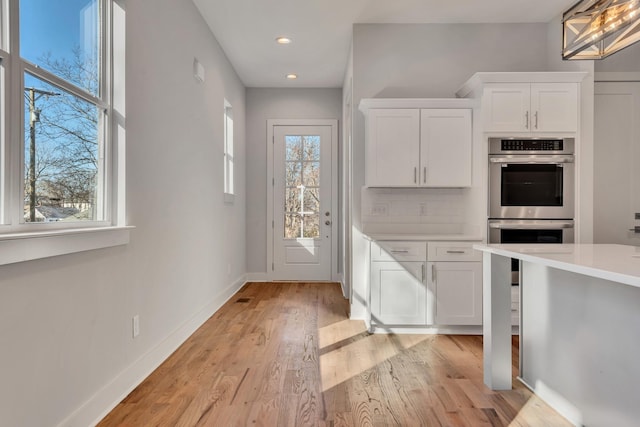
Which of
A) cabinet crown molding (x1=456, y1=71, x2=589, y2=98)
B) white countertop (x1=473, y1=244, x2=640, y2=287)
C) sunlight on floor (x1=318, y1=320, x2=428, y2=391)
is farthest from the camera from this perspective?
cabinet crown molding (x1=456, y1=71, x2=589, y2=98)

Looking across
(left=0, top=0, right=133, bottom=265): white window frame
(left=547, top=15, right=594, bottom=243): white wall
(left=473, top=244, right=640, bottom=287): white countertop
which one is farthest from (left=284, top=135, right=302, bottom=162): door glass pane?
(left=473, top=244, right=640, bottom=287): white countertop

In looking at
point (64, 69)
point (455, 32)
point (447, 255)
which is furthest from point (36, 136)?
point (455, 32)

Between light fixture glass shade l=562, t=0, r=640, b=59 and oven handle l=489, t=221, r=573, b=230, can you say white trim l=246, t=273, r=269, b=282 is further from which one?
light fixture glass shade l=562, t=0, r=640, b=59

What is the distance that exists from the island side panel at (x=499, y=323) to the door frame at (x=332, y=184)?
3.53 meters

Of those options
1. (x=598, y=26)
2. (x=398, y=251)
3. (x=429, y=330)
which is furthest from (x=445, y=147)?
(x=598, y=26)

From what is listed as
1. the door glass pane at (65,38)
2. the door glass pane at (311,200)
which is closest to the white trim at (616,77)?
the door glass pane at (311,200)

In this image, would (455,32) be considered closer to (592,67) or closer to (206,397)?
(592,67)

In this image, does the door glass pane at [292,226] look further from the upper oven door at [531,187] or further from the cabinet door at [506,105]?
the cabinet door at [506,105]

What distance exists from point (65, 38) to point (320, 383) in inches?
88.9

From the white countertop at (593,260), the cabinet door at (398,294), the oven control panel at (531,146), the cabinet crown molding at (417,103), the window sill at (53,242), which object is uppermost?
the cabinet crown molding at (417,103)

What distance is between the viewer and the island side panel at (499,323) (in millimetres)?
2375

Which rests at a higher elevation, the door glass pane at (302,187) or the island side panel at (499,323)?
the door glass pane at (302,187)

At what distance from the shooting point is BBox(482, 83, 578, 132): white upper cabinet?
347cm

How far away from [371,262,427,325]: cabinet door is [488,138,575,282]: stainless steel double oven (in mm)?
756
